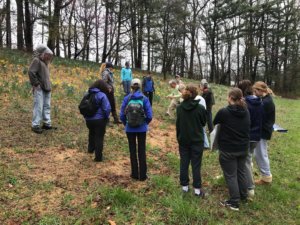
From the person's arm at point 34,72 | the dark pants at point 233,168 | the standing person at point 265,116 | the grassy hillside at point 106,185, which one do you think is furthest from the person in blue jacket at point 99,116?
the standing person at point 265,116

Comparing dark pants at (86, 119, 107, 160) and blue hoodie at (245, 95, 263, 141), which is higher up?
blue hoodie at (245, 95, 263, 141)

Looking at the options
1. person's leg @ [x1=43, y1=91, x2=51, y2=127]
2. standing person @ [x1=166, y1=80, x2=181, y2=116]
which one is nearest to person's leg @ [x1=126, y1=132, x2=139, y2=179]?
person's leg @ [x1=43, y1=91, x2=51, y2=127]

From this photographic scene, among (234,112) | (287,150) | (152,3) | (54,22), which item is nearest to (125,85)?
(287,150)

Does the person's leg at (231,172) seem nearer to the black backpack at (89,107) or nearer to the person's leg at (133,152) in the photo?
the person's leg at (133,152)

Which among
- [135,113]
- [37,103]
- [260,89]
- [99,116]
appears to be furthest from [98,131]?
[260,89]

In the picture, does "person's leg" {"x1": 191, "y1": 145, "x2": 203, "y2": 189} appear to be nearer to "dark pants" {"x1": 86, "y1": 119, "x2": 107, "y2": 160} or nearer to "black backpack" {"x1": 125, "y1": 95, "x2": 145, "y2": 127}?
"black backpack" {"x1": 125, "y1": 95, "x2": 145, "y2": 127}

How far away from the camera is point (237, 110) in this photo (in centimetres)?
469

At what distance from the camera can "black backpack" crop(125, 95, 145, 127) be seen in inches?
205

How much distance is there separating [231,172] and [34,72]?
16.8 ft

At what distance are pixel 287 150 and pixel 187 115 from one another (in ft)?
18.9

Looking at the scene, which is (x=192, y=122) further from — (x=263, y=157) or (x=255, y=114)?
(x=263, y=157)

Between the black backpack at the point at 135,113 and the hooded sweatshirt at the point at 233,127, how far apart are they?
127 cm

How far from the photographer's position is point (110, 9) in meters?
27.8

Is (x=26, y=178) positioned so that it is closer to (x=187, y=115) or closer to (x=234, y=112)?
(x=187, y=115)
